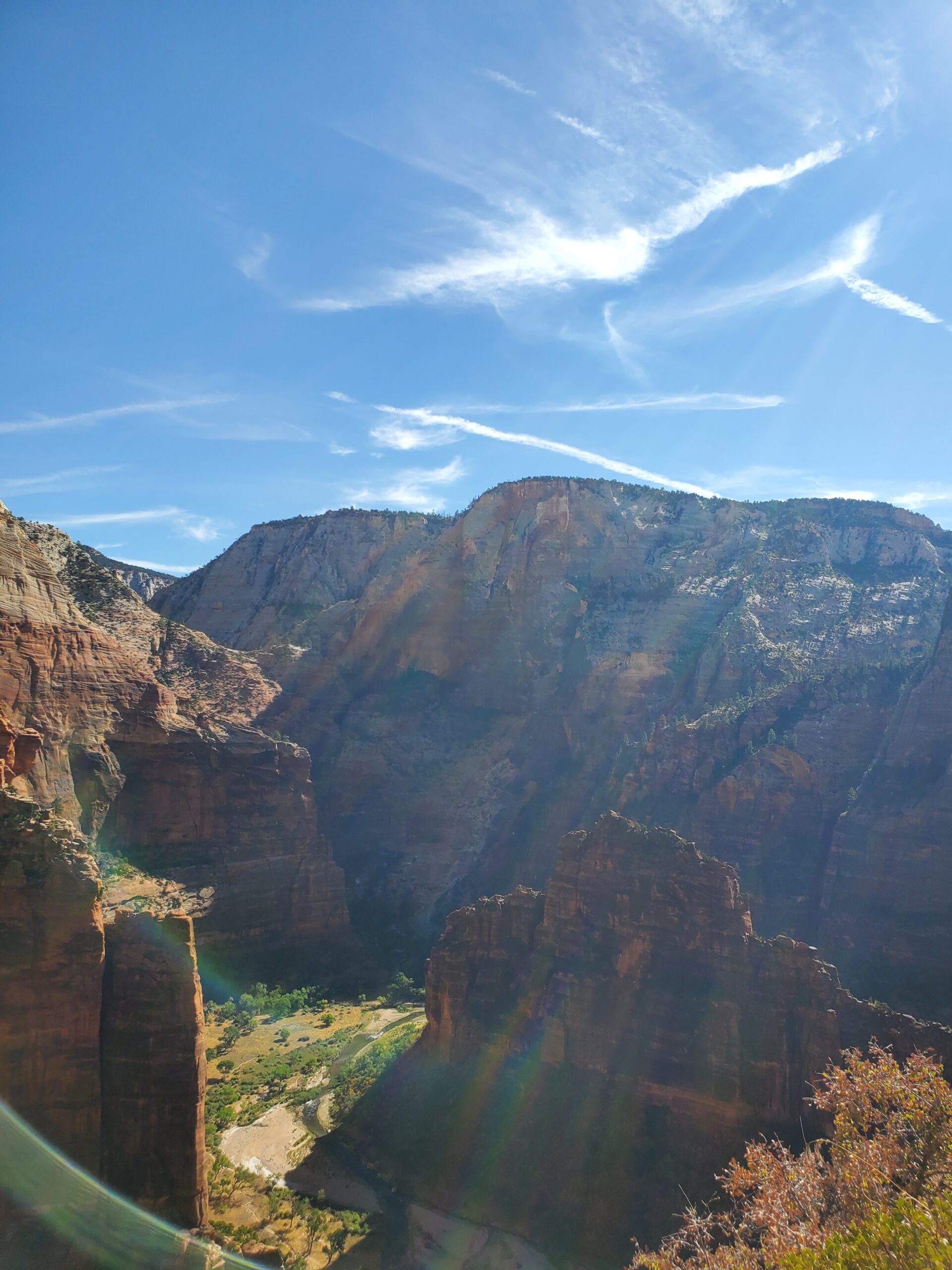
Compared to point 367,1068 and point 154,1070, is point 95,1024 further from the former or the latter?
point 367,1068

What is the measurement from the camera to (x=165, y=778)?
50.1m

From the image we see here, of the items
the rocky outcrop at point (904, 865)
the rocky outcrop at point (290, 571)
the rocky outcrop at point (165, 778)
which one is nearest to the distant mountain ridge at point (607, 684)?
the rocky outcrop at point (904, 865)

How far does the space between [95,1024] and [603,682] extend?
5609 centimetres

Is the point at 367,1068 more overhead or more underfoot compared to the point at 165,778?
more underfoot

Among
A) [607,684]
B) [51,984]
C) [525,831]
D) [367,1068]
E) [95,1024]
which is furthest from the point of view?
[607,684]

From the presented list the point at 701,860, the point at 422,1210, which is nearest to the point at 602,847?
the point at 701,860

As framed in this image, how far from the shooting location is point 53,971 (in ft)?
64.8

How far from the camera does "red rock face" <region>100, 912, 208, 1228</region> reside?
792 inches

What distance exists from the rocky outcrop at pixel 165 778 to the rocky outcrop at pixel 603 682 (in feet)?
34.7

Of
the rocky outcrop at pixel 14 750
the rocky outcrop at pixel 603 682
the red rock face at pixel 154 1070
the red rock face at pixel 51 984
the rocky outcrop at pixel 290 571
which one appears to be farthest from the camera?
the rocky outcrop at pixel 290 571

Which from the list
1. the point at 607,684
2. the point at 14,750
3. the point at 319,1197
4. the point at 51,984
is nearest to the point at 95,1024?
the point at 51,984

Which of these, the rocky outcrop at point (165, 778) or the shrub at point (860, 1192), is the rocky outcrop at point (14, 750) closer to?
the rocky outcrop at point (165, 778)

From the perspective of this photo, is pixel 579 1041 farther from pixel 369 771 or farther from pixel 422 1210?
pixel 369 771

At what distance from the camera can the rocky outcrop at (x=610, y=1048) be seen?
2594 cm
